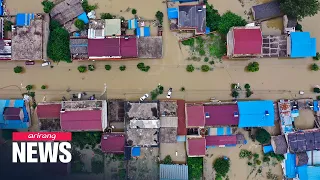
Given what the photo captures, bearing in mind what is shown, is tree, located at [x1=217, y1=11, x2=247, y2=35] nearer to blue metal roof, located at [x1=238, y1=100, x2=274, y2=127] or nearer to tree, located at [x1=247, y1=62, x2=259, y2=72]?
tree, located at [x1=247, y1=62, x2=259, y2=72]

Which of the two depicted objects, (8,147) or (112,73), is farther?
(112,73)

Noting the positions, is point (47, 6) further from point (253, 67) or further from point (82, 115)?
point (253, 67)

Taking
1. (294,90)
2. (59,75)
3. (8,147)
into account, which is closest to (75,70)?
(59,75)

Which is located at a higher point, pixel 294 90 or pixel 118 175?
pixel 294 90

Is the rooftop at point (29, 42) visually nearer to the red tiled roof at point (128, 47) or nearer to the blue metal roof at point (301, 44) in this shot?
the red tiled roof at point (128, 47)

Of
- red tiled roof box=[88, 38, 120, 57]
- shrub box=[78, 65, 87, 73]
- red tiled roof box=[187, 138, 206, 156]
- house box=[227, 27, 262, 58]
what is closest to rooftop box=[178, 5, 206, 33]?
house box=[227, 27, 262, 58]

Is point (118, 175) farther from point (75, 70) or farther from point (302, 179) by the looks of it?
point (302, 179)

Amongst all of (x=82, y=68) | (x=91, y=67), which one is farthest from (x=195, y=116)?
(x=82, y=68)
